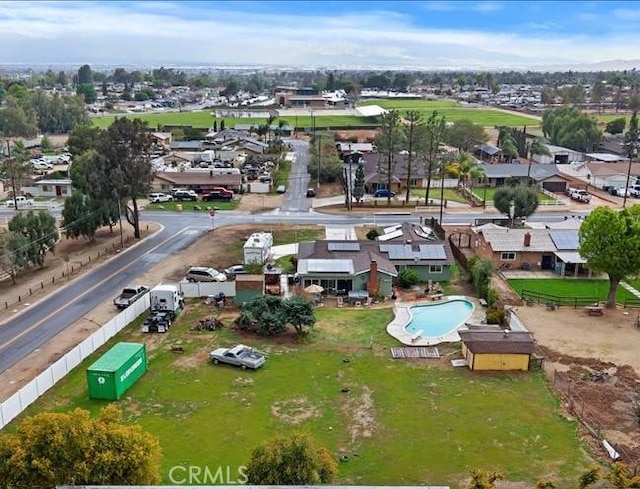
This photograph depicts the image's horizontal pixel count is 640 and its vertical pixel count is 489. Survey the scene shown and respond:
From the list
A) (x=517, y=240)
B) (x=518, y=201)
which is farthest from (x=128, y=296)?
(x=518, y=201)

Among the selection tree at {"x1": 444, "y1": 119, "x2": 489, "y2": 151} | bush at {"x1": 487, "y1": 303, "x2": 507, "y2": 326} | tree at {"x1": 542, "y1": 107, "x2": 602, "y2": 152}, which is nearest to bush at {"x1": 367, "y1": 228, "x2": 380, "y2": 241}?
bush at {"x1": 487, "y1": 303, "x2": 507, "y2": 326}

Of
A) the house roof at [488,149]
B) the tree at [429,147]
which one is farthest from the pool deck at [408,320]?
the house roof at [488,149]

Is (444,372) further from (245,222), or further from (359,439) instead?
(245,222)

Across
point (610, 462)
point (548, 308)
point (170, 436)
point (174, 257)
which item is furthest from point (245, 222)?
point (610, 462)

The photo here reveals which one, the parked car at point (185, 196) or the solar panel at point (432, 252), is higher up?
the solar panel at point (432, 252)

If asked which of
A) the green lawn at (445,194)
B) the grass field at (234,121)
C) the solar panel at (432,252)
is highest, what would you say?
the grass field at (234,121)

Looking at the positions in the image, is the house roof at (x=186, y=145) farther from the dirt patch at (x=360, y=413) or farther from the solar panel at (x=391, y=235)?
the dirt patch at (x=360, y=413)
